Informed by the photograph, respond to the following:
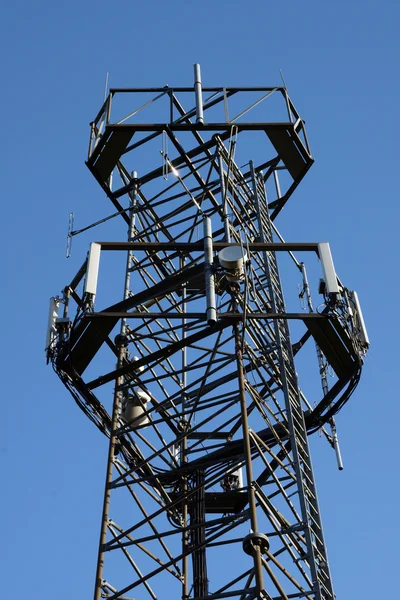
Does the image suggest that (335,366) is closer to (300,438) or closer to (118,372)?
(300,438)

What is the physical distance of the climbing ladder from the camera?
16297mm

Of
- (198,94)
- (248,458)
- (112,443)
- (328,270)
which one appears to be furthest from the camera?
(198,94)

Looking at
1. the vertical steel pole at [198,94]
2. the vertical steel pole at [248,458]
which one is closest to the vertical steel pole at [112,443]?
the vertical steel pole at [198,94]

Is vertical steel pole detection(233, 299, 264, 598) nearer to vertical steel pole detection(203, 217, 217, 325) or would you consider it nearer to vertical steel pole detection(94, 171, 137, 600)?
vertical steel pole detection(203, 217, 217, 325)

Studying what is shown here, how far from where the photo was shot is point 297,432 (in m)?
18.4

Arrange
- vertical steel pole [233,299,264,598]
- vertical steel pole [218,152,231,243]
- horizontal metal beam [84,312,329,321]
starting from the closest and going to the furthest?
1. vertical steel pole [233,299,264,598]
2. horizontal metal beam [84,312,329,321]
3. vertical steel pole [218,152,231,243]

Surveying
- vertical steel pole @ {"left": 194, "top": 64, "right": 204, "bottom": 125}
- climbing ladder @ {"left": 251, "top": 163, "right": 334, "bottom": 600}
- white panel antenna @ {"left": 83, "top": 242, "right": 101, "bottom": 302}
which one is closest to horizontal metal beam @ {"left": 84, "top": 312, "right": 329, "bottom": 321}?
white panel antenna @ {"left": 83, "top": 242, "right": 101, "bottom": 302}

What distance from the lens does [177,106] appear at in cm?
2255

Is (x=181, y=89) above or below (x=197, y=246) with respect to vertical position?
above

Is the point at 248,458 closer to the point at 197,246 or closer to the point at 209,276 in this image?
the point at 209,276

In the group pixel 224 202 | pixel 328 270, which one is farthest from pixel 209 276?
pixel 224 202

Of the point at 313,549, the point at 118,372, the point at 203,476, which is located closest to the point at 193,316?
the point at 118,372

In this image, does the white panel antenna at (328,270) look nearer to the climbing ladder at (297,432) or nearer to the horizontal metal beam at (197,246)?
the horizontal metal beam at (197,246)

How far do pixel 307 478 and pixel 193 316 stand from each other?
3393mm
